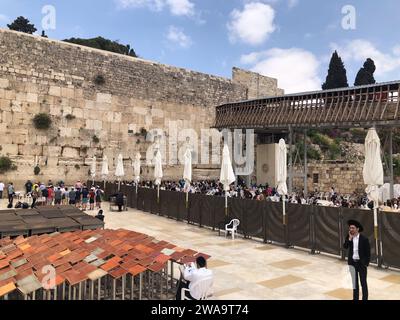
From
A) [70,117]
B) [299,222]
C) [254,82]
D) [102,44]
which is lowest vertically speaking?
[299,222]

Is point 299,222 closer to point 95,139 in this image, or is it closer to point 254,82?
point 95,139

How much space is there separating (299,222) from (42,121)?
59.4ft

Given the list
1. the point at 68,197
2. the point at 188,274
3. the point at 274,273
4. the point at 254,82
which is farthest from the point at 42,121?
the point at 254,82

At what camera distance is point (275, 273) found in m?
6.23

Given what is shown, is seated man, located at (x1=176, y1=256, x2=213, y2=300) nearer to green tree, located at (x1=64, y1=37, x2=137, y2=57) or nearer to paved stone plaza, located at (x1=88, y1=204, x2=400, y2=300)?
paved stone plaza, located at (x1=88, y1=204, x2=400, y2=300)

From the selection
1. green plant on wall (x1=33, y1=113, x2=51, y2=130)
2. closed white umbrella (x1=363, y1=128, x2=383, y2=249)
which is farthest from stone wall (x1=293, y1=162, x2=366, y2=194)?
closed white umbrella (x1=363, y1=128, x2=383, y2=249)

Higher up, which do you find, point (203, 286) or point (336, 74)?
point (336, 74)

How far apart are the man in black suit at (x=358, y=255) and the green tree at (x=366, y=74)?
4716cm

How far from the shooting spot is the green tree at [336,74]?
1777 inches

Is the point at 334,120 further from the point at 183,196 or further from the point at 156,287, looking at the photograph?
the point at 156,287

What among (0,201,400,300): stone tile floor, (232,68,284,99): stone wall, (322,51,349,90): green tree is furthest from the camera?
(322,51,349,90): green tree

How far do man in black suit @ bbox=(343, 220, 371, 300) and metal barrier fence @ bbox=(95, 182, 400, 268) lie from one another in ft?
7.69

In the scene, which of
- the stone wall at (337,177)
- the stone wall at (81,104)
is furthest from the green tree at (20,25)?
the stone wall at (337,177)

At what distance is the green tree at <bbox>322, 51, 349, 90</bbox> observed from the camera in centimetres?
4512
